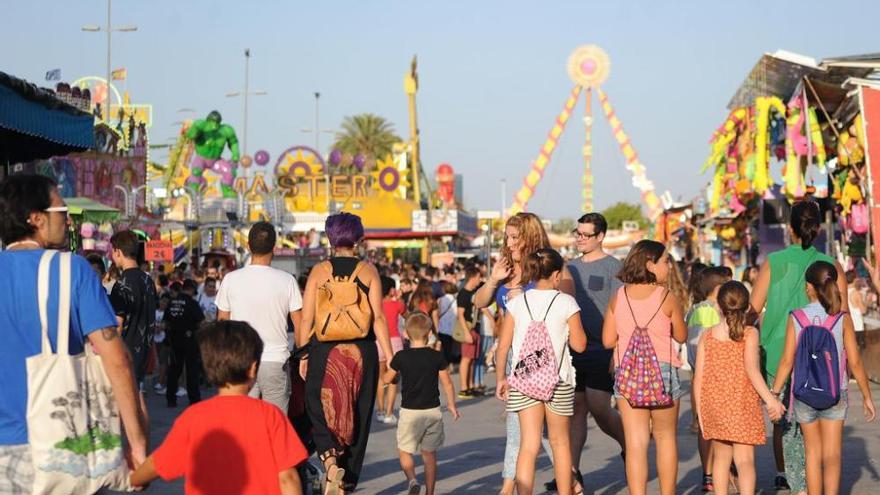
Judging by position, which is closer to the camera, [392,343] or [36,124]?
[36,124]

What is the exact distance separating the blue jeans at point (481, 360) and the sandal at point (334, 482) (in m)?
10.6

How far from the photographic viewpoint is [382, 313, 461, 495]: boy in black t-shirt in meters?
8.98

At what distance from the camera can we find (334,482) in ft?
23.2

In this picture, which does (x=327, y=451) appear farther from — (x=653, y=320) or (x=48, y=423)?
(x=48, y=423)

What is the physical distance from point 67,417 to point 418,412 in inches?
188

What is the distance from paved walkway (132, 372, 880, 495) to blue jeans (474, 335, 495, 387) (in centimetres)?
392

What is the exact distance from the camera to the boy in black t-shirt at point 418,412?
8984 mm

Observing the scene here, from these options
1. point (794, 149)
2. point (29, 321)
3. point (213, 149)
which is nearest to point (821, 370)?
point (29, 321)

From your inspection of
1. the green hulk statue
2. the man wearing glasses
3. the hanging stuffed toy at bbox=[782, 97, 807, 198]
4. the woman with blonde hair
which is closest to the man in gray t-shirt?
the woman with blonde hair

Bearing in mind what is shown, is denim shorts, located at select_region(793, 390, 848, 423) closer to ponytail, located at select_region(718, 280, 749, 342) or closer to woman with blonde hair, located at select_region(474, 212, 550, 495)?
ponytail, located at select_region(718, 280, 749, 342)

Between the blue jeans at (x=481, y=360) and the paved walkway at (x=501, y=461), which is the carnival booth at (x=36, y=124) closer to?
the paved walkway at (x=501, y=461)

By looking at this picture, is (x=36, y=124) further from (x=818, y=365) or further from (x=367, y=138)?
(x=367, y=138)

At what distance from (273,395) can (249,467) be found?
11.6 ft

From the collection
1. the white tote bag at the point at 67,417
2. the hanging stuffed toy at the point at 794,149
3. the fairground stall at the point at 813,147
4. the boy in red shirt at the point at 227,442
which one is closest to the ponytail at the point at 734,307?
the boy in red shirt at the point at 227,442
